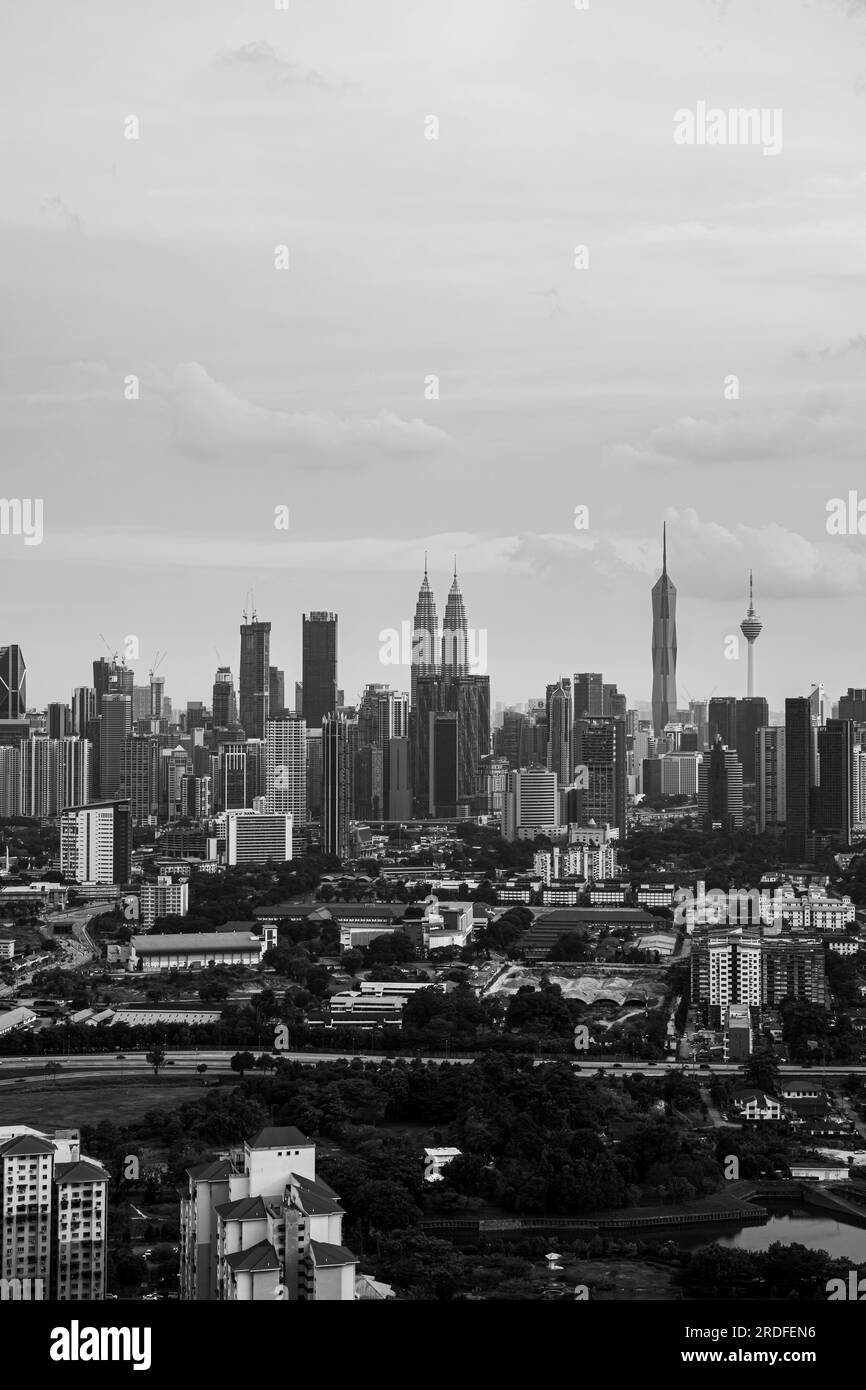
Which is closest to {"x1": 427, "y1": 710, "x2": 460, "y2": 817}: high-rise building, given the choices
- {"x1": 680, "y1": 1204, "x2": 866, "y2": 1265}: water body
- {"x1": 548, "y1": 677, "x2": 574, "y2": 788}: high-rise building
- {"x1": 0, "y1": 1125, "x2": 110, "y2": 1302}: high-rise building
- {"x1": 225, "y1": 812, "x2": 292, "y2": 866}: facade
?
{"x1": 548, "y1": 677, "x2": 574, "y2": 788}: high-rise building

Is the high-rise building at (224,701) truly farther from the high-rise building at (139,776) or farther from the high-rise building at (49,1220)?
the high-rise building at (49,1220)

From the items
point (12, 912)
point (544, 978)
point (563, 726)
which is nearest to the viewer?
point (544, 978)

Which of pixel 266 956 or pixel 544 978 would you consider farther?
pixel 266 956

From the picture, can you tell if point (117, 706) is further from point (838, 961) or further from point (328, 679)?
point (838, 961)

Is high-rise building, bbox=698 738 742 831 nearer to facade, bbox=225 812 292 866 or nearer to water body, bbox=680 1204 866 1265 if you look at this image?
facade, bbox=225 812 292 866
